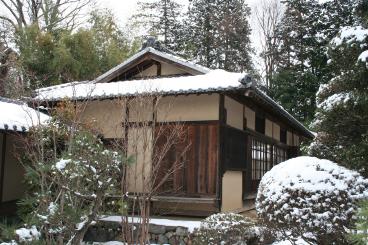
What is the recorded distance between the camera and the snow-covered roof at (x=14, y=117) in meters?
8.87

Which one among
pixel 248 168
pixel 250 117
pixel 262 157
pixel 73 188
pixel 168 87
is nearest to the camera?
pixel 73 188

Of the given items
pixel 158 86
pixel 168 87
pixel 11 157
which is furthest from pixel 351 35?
pixel 11 157

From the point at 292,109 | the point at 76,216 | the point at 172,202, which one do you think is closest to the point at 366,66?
the point at 76,216

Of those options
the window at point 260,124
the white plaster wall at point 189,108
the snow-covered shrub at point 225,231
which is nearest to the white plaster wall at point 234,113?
the white plaster wall at point 189,108

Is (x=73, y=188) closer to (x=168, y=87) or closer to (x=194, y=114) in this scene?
(x=168, y=87)

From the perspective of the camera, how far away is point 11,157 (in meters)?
10.5

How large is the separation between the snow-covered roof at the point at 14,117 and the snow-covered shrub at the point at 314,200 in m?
4.51

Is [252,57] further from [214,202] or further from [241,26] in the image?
[214,202]

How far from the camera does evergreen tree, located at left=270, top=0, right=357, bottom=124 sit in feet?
79.4

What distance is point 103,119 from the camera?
11195mm

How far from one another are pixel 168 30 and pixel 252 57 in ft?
19.7

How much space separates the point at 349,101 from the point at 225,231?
291 cm

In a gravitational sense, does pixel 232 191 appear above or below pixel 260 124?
below

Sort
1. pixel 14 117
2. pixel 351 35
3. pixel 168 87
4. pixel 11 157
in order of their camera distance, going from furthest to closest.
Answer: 1. pixel 11 157
2. pixel 168 87
3. pixel 14 117
4. pixel 351 35
